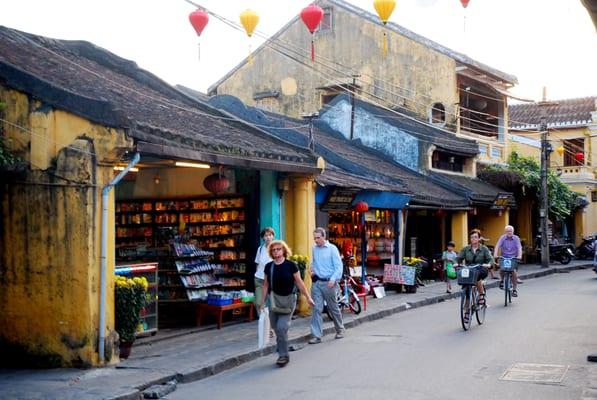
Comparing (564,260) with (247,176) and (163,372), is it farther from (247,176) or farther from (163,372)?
(163,372)

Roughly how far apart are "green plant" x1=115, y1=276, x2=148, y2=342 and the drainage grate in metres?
5.13

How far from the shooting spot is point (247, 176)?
1634 cm

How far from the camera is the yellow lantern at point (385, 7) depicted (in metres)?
11.8

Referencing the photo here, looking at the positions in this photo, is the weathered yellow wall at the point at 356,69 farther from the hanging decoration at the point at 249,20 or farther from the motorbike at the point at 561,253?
the hanging decoration at the point at 249,20

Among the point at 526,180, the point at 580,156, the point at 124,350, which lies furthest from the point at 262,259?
the point at 580,156

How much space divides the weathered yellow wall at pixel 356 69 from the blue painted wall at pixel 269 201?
664 inches

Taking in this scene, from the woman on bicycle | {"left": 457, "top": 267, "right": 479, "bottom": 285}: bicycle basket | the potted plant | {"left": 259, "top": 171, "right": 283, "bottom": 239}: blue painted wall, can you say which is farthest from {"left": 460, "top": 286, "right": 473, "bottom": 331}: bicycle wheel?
the potted plant

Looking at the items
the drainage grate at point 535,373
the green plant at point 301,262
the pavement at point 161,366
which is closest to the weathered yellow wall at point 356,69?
the pavement at point 161,366

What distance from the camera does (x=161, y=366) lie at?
1061 cm

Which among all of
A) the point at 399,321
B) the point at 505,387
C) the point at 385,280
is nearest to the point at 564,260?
the point at 385,280

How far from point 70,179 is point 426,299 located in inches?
455

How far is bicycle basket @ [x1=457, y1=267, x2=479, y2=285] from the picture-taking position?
1395 cm

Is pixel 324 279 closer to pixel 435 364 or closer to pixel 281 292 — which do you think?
pixel 281 292

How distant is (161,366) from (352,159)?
1506 cm
